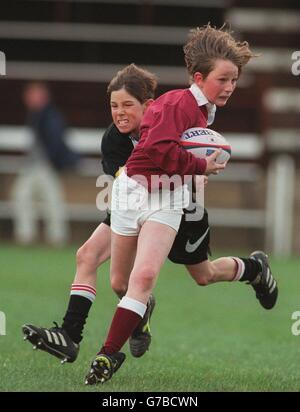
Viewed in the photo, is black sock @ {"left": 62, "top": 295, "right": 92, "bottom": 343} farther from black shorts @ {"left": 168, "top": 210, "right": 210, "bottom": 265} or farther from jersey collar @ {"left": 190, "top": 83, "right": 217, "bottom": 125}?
jersey collar @ {"left": 190, "top": 83, "right": 217, "bottom": 125}

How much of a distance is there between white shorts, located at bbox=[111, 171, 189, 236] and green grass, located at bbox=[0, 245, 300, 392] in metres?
0.85

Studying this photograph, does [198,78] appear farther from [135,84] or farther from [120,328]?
[120,328]

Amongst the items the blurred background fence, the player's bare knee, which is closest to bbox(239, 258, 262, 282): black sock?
the player's bare knee

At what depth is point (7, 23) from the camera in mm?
18891

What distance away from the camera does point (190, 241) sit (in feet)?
23.3

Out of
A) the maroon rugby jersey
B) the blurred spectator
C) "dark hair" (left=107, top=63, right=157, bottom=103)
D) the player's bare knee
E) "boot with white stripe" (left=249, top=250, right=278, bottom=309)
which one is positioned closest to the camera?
the maroon rugby jersey

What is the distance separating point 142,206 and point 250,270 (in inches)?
48.3

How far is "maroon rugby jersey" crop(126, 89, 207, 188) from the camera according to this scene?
6.48m

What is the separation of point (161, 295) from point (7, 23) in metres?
7.98

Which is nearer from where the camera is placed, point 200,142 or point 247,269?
point 200,142

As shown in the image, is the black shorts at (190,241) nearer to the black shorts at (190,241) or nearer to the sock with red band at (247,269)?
the black shorts at (190,241)

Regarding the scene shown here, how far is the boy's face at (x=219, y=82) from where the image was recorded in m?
6.73

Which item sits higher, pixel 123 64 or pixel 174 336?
pixel 123 64

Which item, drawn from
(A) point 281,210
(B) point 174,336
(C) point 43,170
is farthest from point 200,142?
(C) point 43,170
